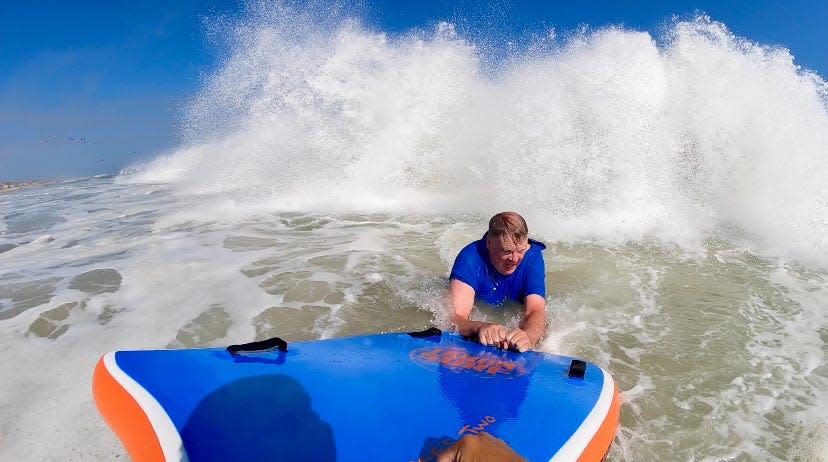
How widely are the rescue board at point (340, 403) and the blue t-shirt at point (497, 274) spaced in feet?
3.10

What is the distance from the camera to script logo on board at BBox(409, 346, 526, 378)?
2822 millimetres

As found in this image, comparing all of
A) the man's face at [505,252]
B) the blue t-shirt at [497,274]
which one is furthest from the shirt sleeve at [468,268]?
the man's face at [505,252]

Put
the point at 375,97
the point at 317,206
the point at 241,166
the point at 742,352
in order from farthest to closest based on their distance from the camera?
the point at 241,166 < the point at 375,97 < the point at 317,206 < the point at 742,352

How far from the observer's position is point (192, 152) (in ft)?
82.8

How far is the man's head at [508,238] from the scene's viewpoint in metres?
3.55

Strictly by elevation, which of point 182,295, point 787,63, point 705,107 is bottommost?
point 182,295

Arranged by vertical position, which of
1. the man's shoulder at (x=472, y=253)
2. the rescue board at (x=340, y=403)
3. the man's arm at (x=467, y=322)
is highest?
the man's shoulder at (x=472, y=253)

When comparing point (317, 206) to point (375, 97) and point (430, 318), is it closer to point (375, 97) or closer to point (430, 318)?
point (375, 97)

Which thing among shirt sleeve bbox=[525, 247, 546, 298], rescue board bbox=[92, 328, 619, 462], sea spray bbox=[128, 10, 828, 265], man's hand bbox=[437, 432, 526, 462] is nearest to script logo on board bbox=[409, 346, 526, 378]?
rescue board bbox=[92, 328, 619, 462]

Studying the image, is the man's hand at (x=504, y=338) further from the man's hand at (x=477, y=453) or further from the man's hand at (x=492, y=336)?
the man's hand at (x=477, y=453)

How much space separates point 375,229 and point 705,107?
6.57 metres

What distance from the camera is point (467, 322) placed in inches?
135

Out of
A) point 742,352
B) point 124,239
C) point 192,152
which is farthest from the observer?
point 192,152

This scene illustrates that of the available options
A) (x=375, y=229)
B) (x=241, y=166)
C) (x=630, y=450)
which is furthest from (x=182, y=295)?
(x=241, y=166)
